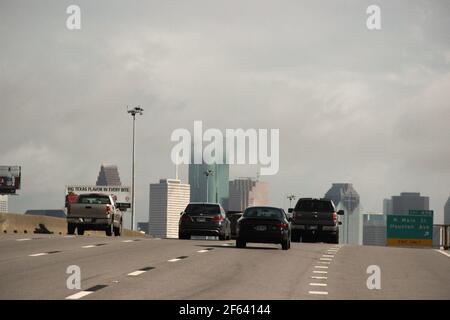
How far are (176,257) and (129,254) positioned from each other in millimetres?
1660

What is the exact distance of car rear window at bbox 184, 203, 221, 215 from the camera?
42750 millimetres

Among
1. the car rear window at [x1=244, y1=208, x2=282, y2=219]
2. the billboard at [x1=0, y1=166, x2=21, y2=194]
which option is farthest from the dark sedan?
the billboard at [x1=0, y1=166, x2=21, y2=194]

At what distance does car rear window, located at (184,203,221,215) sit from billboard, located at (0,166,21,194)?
215 feet

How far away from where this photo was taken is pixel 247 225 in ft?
109

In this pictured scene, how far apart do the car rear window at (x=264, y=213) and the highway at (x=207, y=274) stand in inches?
87.8

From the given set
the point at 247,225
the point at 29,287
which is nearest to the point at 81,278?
the point at 29,287

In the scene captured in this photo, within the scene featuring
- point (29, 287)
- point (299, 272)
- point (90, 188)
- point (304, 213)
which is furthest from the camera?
point (90, 188)

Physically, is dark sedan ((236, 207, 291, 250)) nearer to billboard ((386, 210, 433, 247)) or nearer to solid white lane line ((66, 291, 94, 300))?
solid white lane line ((66, 291, 94, 300))

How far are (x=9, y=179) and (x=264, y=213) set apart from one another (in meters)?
76.3

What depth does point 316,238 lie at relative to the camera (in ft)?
151

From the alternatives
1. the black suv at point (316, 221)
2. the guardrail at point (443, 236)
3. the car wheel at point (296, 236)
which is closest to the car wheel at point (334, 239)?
the black suv at point (316, 221)

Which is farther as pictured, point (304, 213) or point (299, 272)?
point (304, 213)
